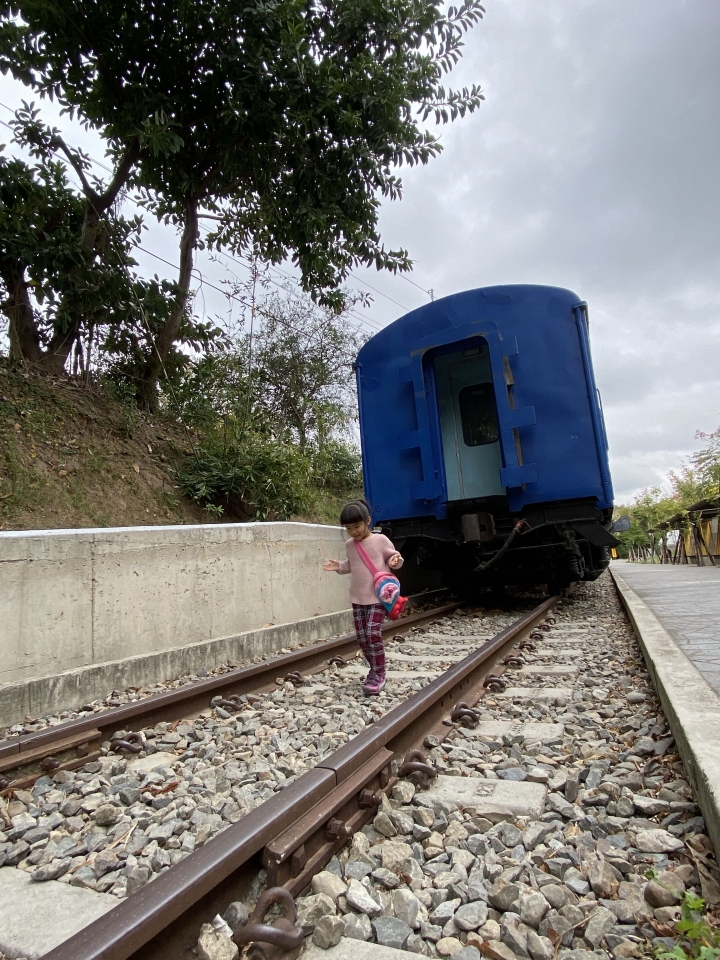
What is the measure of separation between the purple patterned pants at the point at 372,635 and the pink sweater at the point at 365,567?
5 cm

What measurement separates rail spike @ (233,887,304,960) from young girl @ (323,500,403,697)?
2.35 metres

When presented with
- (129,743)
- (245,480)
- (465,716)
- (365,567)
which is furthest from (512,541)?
(129,743)

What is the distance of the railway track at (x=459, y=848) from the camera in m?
1.32

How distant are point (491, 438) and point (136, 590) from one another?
16.0 ft

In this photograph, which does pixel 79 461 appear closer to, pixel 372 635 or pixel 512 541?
pixel 372 635

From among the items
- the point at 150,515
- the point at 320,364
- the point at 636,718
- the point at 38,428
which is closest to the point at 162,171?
the point at 38,428

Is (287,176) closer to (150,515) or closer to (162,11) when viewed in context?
(162,11)

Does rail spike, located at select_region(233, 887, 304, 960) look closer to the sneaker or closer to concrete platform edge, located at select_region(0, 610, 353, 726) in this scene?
the sneaker

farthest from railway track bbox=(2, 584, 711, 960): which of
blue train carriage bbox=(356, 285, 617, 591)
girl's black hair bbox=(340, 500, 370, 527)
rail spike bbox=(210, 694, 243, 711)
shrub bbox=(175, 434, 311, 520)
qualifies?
shrub bbox=(175, 434, 311, 520)

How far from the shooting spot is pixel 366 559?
389 cm

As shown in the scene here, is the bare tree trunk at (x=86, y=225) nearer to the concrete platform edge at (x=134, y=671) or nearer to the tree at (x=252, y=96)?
the tree at (x=252, y=96)

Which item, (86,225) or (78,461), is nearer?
(78,461)

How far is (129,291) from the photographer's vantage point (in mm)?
7727

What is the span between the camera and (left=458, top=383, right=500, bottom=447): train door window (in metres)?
7.62
